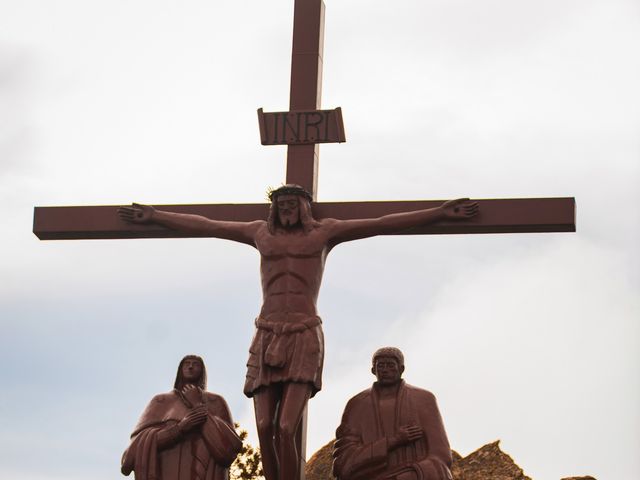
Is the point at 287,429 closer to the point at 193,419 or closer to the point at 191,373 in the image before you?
the point at 193,419

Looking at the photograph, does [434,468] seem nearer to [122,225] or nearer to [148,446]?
[148,446]

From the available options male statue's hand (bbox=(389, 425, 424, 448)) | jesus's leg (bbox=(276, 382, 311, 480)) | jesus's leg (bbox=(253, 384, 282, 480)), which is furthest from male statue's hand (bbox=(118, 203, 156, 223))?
male statue's hand (bbox=(389, 425, 424, 448))

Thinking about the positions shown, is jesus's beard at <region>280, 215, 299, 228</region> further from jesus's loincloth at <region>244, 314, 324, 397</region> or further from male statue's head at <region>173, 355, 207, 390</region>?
male statue's head at <region>173, 355, 207, 390</region>

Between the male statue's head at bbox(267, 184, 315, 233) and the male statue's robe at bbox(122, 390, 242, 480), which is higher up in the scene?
the male statue's head at bbox(267, 184, 315, 233)

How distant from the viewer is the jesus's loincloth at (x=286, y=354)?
1278 cm

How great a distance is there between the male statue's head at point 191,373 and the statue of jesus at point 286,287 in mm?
715

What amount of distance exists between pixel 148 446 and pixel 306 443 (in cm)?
116

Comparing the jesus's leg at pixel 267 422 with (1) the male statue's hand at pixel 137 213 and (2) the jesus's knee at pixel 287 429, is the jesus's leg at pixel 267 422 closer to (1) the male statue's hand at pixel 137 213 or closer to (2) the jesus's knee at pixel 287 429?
(2) the jesus's knee at pixel 287 429

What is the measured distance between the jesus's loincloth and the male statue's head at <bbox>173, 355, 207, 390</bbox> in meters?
0.70

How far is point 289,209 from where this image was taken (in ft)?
44.0

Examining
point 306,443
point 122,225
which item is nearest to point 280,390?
point 306,443

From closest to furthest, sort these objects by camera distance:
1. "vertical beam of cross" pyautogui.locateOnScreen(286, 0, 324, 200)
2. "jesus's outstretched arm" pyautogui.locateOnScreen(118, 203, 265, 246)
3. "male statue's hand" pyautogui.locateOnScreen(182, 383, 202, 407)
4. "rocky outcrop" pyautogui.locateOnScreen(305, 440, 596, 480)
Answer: "male statue's hand" pyautogui.locateOnScreen(182, 383, 202, 407) < "jesus's outstretched arm" pyautogui.locateOnScreen(118, 203, 265, 246) < "vertical beam of cross" pyautogui.locateOnScreen(286, 0, 324, 200) < "rocky outcrop" pyautogui.locateOnScreen(305, 440, 596, 480)

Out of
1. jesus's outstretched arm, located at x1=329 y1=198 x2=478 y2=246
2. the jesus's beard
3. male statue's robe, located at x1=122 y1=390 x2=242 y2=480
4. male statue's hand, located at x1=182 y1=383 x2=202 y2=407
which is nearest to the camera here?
male statue's robe, located at x1=122 y1=390 x2=242 y2=480

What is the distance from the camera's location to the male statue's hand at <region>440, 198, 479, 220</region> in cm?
1359
